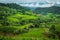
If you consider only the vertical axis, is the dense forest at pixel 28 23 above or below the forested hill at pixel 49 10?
below

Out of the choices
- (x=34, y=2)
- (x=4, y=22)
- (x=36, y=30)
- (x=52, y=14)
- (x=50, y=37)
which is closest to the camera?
(x=50, y=37)

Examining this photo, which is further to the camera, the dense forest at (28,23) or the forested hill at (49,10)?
the forested hill at (49,10)

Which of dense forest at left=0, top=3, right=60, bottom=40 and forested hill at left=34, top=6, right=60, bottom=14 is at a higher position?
forested hill at left=34, top=6, right=60, bottom=14

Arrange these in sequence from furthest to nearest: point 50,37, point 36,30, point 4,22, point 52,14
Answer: point 52,14, point 4,22, point 36,30, point 50,37

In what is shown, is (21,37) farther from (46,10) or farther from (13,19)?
(46,10)

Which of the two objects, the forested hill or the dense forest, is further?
the forested hill

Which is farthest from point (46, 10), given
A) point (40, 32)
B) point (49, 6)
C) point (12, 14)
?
point (40, 32)

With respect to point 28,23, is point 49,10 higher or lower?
higher

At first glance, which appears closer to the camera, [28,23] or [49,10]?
[28,23]
